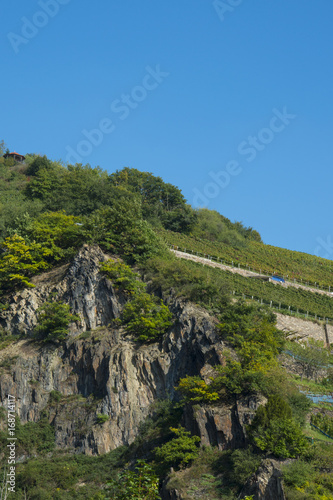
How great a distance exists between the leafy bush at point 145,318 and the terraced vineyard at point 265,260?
22.3 meters

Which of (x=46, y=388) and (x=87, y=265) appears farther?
(x=87, y=265)

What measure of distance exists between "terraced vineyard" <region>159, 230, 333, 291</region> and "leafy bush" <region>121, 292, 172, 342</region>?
22332 millimetres

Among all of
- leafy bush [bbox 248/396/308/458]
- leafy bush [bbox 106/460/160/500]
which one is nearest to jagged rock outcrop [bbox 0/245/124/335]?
leafy bush [bbox 248/396/308/458]

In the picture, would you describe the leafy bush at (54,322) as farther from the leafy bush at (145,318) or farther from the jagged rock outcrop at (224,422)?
the jagged rock outcrop at (224,422)

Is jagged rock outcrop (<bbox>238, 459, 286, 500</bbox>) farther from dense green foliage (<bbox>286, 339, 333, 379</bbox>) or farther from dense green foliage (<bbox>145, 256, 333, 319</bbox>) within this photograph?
dense green foliage (<bbox>145, 256, 333, 319</bbox>)

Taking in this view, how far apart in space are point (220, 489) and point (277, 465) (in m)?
3.23

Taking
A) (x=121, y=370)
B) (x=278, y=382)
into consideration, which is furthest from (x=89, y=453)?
(x=278, y=382)

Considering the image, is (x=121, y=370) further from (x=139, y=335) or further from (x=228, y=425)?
(x=228, y=425)

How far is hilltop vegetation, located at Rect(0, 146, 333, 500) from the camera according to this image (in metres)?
31.9

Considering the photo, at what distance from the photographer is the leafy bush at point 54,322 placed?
4569cm

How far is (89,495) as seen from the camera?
36.0 metres

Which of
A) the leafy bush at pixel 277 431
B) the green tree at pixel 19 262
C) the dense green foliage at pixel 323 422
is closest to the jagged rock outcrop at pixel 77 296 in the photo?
the green tree at pixel 19 262

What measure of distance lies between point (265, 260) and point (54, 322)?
3373 centimetres

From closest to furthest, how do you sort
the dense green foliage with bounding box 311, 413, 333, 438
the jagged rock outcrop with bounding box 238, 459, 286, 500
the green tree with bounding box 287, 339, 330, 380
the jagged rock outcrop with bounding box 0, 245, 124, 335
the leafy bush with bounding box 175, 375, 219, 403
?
1. the jagged rock outcrop with bounding box 238, 459, 286, 500
2. the dense green foliage with bounding box 311, 413, 333, 438
3. the leafy bush with bounding box 175, 375, 219, 403
4. the green tree with bounding box 287, 339, 330, 380
5. the jagged rock outcrop with bounding box 0, 245, 124, 335
